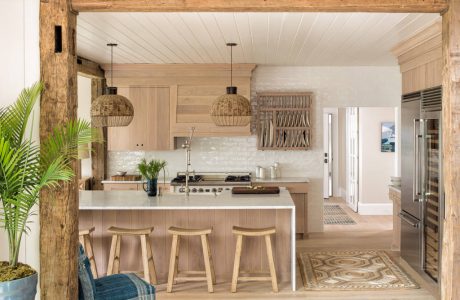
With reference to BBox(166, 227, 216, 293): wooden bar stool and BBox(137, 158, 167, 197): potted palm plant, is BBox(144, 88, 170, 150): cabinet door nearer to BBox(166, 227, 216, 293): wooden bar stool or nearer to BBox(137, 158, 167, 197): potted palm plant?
BBox(137, 158, 167, 197): potted palm plant

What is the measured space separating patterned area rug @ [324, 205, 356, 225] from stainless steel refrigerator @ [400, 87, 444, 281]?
3.01 meters

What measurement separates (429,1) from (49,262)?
320 cm

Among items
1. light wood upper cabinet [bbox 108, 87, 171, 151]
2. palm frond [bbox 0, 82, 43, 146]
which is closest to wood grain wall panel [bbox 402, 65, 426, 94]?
light wood upper cabinet [bbox 108, 87, 171, 151]

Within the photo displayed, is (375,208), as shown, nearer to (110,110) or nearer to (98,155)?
(98,155)

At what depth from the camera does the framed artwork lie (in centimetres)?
1020

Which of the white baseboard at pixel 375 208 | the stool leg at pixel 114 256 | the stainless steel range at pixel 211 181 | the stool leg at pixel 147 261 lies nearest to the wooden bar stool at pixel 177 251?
the stool leg at pixel 147 261

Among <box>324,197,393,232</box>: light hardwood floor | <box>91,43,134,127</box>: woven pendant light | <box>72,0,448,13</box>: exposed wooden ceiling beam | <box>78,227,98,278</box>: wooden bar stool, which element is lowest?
<box>324,197,393,232</box>: light hardwood floor

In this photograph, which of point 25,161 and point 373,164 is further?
point 373,164

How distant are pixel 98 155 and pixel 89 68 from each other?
1.49 metres

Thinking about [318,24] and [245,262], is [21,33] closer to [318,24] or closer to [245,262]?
[318,24]

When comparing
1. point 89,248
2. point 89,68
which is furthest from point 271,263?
point 89,68

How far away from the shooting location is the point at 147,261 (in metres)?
5.40

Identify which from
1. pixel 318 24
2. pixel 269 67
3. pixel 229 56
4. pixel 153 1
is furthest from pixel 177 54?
pixel 153 1

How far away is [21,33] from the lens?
12.3ft
